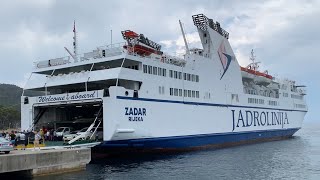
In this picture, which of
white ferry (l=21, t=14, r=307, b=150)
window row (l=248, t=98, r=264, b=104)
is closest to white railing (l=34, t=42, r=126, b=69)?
white ferry (l=21, t=14, r=307, b=150)

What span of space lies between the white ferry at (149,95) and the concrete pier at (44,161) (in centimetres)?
409

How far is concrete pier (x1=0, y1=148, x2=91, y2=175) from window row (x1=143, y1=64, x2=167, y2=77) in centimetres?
973

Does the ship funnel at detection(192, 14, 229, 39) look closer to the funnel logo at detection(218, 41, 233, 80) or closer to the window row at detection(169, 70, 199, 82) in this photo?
the funnel logo at detection(218, 41, 233, 80)

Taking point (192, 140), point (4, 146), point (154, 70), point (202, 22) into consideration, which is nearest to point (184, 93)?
point (154, 70)

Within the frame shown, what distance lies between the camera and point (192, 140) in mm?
34438

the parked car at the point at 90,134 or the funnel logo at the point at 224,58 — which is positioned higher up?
the funnel logo at the point at 224,58

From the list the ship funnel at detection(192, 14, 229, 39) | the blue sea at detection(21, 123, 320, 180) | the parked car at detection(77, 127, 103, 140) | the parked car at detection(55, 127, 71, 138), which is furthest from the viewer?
the ship funnel at detection(192, 14, 229, 39)

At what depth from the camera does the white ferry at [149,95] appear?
2792 centimetres

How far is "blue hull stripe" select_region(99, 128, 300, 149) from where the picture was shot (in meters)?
27.8

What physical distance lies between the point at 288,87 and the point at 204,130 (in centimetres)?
2875

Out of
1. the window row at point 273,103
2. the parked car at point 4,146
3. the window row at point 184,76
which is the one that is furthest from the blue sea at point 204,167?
the window row at point 273,103

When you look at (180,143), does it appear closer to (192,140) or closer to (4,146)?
(192,140)

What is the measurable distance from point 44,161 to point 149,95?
11643mm

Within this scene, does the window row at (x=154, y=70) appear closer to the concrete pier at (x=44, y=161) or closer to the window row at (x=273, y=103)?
the concrete pier at (x=44, y=161)
